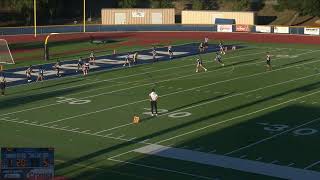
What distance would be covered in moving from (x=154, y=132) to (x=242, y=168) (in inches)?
248

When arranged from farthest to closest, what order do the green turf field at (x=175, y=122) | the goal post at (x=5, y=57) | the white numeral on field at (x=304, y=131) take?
1. the goal post at (x=5, y=57)
2. the white numeral on field at (x=304, y=131)
3. the green turf field at (x=175, y=122)

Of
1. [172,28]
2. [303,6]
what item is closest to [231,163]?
[172,28]

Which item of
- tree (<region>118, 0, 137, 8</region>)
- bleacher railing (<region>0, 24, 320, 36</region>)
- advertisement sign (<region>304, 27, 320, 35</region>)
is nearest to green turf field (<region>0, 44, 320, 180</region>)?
advertisement sign (<region>304, 27, 320, 35</region>)

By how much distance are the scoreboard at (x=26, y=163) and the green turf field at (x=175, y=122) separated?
12.8ft

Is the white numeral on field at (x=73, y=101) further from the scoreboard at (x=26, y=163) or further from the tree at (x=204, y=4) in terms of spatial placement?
the tree at (x=204, y=4)

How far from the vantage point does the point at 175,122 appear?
2977cm

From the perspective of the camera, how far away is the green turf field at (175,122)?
74.5 ft

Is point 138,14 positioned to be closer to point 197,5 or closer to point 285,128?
point 197,5

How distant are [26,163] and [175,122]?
43.6 feet

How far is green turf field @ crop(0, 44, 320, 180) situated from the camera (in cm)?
2272

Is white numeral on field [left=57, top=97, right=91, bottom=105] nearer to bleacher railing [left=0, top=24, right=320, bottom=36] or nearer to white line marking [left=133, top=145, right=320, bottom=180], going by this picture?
white line marking [left=133, top=145, right=320, bottom=180]

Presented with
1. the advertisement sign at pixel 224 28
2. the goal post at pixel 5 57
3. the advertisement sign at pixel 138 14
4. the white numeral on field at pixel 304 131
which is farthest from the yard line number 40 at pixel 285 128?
the advertisement sign at pixel 138 14

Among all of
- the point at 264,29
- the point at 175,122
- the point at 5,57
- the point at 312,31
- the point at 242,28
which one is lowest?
the point at 175,122

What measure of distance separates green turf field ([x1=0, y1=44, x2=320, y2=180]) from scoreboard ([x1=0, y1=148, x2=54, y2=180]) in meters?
3.90
